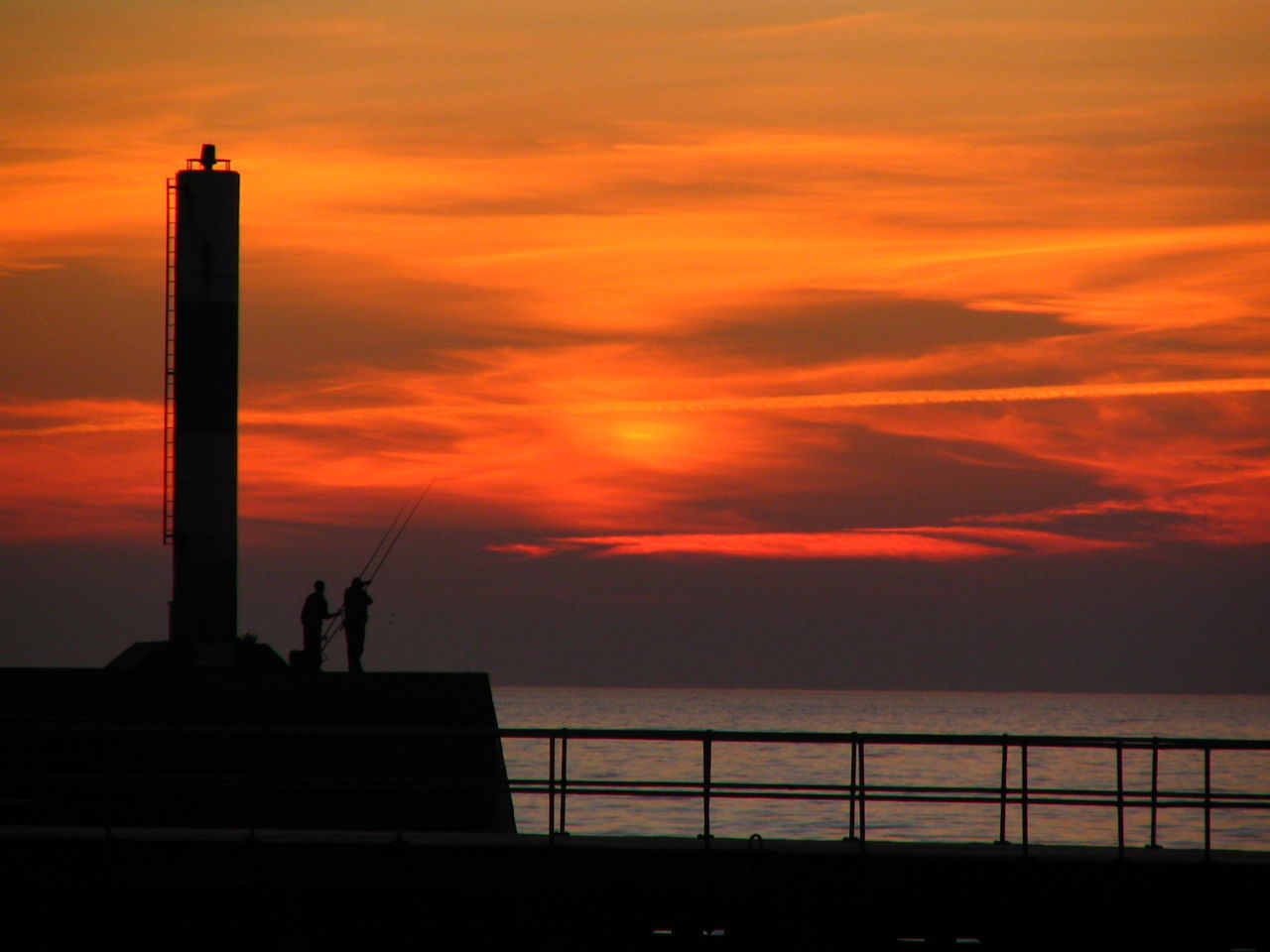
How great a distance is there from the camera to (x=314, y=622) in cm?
3019

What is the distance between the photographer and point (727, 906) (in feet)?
54.0

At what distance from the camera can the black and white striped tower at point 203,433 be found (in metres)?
34.1

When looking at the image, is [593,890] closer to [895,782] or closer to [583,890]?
[583,890]

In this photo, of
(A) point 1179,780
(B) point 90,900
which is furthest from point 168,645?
(A) point 1179,780

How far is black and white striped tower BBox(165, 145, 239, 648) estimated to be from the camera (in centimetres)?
3406

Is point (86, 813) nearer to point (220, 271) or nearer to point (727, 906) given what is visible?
point (727, 906)

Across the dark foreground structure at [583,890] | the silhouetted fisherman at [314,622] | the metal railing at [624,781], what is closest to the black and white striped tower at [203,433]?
the silhouetted fisherman at [314,622]

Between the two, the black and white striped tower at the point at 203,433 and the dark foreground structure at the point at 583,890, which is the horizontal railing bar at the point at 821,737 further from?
the black and white striped tower at the point at 203,433

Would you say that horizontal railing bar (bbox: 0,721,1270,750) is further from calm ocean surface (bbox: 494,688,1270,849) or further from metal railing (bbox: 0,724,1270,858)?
calm ocean surface (bbox: 494,688,1270,849)

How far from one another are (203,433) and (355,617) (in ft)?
21.6

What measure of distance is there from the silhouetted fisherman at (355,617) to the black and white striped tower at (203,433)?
540 centimetres

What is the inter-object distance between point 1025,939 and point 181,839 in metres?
7.92

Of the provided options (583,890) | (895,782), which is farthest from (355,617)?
(895,782)

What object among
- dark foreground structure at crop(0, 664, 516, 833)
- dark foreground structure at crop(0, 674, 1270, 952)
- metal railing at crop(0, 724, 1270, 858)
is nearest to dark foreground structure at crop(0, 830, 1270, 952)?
dark foreground structure at crop(0, 674, 1270, 952)
